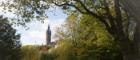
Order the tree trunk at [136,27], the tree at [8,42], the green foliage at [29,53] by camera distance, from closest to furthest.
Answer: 1. the tree trunk at [136,27]
2. the tree at [8,42]
3. the green foliage at [29,53]

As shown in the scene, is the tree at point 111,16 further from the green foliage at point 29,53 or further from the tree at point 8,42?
the green foliage at point 29,53

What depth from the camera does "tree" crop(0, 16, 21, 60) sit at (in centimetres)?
4494

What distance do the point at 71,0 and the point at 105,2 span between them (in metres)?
2.20

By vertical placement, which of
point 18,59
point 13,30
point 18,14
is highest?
point 18,14

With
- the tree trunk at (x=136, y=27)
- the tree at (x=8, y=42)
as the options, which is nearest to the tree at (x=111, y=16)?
the tree trunk at (x=136, y=27)

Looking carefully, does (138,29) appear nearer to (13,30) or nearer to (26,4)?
(26,4)

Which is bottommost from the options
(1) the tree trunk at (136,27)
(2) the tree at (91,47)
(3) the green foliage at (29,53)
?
(3) the green foliage at (29,53)

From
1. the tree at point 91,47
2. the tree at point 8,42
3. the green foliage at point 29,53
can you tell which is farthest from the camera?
the green foliage at point 29,53

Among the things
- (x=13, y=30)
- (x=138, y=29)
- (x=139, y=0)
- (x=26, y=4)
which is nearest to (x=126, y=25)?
(x=138, y=29)

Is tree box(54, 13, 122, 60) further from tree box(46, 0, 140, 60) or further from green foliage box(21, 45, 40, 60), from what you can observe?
tree box(46, 0, 140, 60)

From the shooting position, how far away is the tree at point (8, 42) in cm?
4494

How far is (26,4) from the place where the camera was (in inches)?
1133

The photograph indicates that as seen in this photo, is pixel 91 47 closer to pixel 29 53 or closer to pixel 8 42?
pixel 8 42

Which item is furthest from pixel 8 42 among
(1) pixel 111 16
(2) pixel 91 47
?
(1) pixel 111 16
